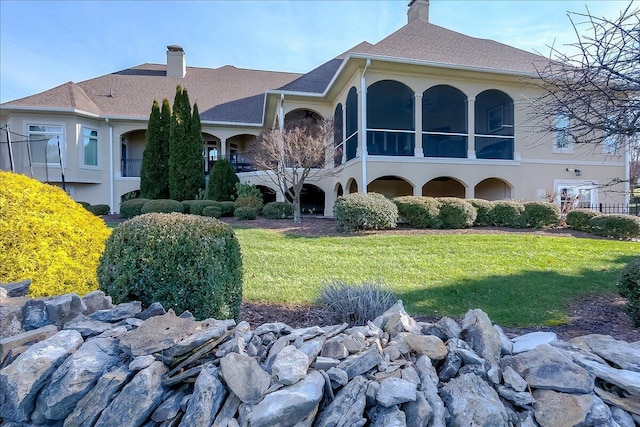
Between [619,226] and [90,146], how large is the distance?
22.1 meters

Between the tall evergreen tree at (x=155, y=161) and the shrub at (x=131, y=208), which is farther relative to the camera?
the tall evergreen tree at (x=155, y=161)

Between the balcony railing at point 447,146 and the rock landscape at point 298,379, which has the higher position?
the balcony railing at point 447,146

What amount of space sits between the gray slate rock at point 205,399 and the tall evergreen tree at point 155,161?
17435mm

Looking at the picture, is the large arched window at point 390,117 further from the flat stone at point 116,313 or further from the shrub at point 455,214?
the flat stone at point 116,313

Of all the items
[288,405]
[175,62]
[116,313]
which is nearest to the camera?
[288,405]

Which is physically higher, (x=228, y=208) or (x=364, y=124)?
(x=364, y=124)

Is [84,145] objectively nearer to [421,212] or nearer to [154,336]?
[421,212]

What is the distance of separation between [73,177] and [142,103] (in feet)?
17.5

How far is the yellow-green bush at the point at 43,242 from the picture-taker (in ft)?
10.9

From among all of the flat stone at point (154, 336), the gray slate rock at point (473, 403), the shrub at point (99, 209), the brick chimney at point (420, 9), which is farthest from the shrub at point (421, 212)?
the shrub at point (99, 209)

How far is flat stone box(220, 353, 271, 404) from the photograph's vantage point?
6.33 feet

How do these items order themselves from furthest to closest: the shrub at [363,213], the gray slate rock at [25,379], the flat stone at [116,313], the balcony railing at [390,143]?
the balcony railing at [390,143]
the shrub at [363,213]
the flat stone at [116,313]
the gray slate rock at [25,379]

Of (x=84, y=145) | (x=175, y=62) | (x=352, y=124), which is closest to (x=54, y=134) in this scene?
(x=84, y=145)

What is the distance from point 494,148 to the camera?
15.3 meters
